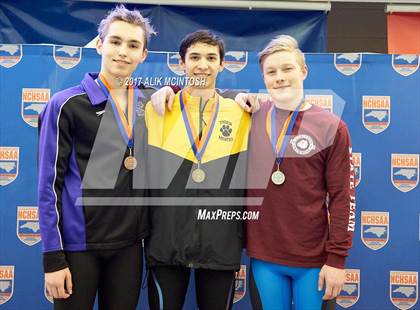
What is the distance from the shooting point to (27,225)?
255 cm

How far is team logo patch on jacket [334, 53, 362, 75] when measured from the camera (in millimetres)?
2553

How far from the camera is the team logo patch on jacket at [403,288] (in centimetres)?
255

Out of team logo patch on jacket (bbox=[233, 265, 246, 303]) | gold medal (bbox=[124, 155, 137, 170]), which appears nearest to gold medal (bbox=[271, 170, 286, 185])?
gold medal (bbox=[124, 155, 137, 170])

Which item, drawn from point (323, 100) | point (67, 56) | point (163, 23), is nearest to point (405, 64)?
point (323, 100)

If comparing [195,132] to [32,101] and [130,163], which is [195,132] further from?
[32,101]

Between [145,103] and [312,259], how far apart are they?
0.97m

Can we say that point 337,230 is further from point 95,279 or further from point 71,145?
point 71,145

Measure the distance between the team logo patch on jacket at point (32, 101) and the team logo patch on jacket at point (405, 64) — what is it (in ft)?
7.20

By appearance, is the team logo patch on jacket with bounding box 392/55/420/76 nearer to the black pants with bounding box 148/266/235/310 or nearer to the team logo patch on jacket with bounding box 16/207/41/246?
the black pants with bounding box 148/266/235/310

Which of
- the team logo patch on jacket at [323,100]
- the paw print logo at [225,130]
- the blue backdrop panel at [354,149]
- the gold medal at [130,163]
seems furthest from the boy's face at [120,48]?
the team logo patch on jacket at [323,100]

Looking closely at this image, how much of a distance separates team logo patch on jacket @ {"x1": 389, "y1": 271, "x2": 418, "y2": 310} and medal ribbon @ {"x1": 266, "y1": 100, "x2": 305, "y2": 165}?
4.61 ft

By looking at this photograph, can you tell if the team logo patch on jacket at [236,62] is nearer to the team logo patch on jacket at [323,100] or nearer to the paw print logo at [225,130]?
the team logo patch on jacket at [323,100]

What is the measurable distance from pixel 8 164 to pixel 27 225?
1.32ft

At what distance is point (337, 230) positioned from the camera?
1626 mm
